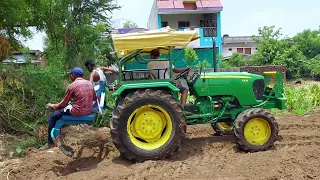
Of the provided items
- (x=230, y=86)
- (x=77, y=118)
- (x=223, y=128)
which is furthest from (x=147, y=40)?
(x=223, y=128)

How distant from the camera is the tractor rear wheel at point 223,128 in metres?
7.25

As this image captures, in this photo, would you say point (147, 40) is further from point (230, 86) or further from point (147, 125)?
point (230, 86)

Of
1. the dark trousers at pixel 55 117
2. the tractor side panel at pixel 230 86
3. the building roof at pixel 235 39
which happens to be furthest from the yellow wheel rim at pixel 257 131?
the building roof at pixel 235 39

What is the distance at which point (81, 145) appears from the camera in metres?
6.84

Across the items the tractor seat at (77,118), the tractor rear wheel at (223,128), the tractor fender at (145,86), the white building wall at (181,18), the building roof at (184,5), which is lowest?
the tractor rear wheel at (223,128)

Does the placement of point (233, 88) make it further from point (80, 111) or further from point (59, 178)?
point (59, 178)

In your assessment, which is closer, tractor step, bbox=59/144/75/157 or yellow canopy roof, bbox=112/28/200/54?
tractor step, bbox=59/144/75/157

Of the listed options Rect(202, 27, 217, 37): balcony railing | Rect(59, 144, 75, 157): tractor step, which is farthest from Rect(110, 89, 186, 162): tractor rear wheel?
Rect(202, 27, 217, 37): balcony railing

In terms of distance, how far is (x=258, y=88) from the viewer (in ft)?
22.4

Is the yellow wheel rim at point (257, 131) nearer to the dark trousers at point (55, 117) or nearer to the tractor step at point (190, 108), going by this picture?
the tractor step at point (190, 108)

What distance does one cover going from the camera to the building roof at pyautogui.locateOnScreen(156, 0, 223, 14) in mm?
26062

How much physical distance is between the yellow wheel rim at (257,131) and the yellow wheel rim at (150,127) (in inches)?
55.3

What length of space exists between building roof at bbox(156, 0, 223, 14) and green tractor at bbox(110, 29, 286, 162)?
2020 cm

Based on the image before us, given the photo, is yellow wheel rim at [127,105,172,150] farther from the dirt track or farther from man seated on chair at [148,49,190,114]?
man seated on chair at [148,49,190,114]
